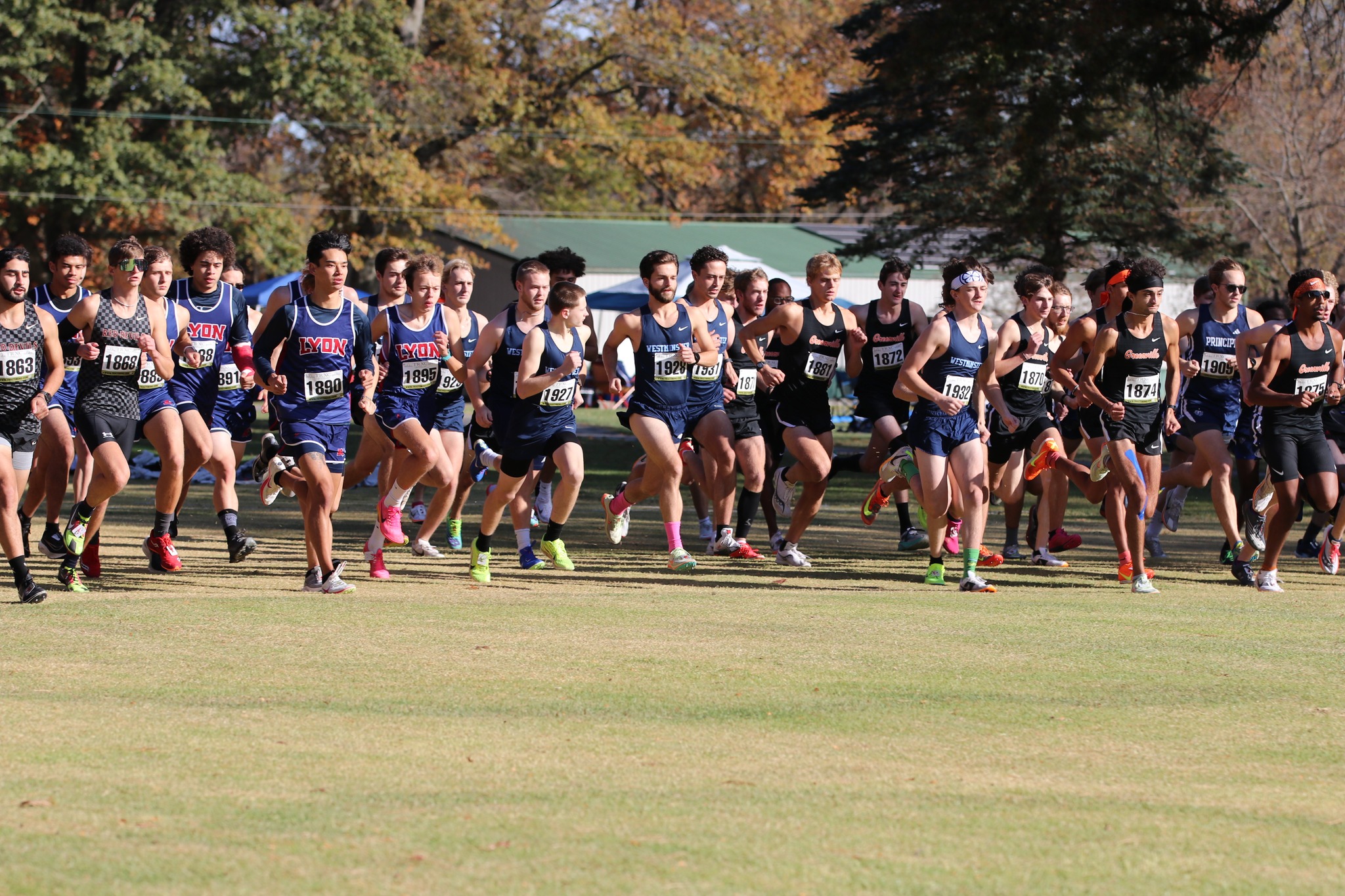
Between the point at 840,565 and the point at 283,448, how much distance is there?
13.9ft

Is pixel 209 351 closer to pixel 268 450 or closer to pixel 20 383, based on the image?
pixel 268 450

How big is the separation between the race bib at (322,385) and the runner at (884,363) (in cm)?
406

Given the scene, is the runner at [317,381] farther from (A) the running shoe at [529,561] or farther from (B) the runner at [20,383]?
(A) the running shoe at [529,561]

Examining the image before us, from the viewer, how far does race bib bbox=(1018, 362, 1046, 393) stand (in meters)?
11.8

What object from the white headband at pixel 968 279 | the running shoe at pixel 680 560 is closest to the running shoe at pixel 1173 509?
the white headband at pixel 968 279

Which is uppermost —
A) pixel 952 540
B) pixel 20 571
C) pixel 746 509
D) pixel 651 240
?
pixel 651 240

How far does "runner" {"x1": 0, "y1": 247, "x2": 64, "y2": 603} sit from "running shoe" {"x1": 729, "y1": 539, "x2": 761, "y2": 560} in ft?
16.6

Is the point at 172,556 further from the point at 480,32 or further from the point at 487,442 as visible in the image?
the point at 480,32

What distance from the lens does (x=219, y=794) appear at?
16.9ft

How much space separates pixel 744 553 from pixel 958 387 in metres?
2.55

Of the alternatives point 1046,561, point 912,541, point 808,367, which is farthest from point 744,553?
point 1046,561

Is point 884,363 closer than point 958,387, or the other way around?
point 958,387

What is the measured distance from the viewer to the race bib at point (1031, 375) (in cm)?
1184

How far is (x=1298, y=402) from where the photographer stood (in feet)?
34.7
